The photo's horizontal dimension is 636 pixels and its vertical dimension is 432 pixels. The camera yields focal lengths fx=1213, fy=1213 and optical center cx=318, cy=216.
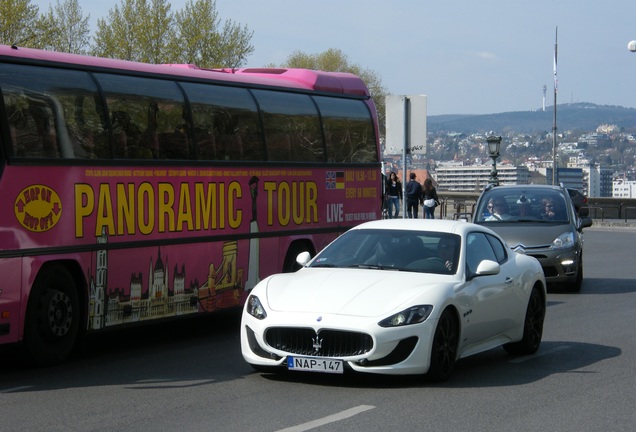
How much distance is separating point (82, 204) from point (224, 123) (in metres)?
3.17

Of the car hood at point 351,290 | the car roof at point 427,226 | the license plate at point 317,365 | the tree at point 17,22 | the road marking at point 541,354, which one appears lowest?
the road marking at point 541,354

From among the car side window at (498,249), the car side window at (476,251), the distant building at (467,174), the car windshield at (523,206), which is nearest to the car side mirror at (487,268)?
the car side window at (476,251)

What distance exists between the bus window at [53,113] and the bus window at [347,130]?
210 inches

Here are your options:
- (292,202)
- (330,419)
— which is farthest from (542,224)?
(330,419)

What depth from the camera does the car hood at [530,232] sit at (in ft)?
66.4

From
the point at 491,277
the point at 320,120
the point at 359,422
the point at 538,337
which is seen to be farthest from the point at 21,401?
the point at 320,120

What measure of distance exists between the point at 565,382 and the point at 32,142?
5.36 metres

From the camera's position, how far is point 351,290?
10.3 meters

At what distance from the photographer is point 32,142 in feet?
37.5

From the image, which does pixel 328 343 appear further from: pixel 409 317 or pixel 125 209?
pixel 125 209

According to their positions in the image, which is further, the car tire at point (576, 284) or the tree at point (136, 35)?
the tree at point (136, 35)

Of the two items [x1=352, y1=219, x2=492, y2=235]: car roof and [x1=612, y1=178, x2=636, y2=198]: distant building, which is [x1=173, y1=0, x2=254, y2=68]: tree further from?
[x1=612, y1=178, x2=636, y2=198]: distant building

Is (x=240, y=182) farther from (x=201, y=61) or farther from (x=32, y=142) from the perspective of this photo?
(x=201, y=61)

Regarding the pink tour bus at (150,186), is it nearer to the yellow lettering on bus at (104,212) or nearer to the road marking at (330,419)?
the yellow lettering on bus at (104,212)
